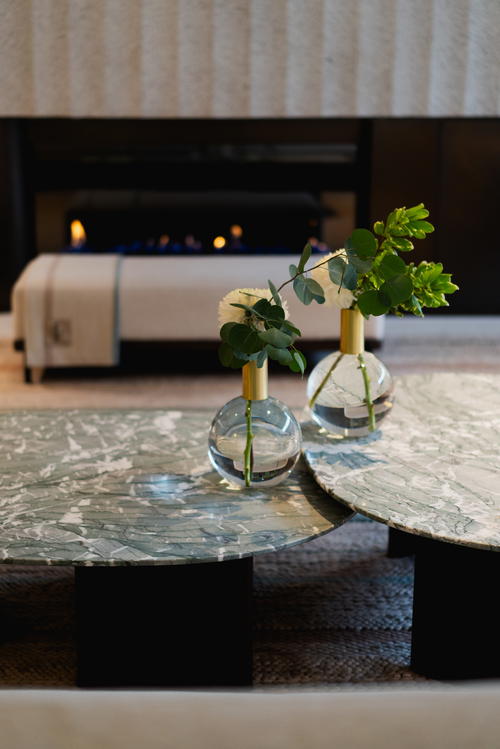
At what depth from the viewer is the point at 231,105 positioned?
456 cm

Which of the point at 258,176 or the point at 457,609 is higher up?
the point at 258,176

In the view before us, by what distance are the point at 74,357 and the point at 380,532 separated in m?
1.71

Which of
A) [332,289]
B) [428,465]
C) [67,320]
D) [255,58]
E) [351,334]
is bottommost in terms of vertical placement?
[67,320]

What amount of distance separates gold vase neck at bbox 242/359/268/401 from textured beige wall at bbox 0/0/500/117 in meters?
3.05

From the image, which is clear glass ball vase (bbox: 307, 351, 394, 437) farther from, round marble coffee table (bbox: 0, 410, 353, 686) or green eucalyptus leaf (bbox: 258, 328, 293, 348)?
green eucalyptus leaf (bbox: 258, 328, 293, 348)

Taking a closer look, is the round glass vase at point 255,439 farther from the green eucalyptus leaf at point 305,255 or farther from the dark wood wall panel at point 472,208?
the dark wood wall panel at point 472,208

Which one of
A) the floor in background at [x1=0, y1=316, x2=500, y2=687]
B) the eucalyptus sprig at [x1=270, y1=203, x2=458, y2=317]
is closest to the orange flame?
the floor in background at [x1=0, y1=316, x2=500, y2=687]

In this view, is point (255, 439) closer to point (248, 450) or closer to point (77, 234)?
point (248, 450)

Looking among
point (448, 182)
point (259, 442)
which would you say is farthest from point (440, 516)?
point (448, 182)

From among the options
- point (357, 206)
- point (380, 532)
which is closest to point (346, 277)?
point (380, 532)

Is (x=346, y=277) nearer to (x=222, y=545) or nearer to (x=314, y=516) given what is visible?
(x=314, y=516)

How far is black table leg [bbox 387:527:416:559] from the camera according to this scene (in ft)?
7.40

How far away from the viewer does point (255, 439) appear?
173 centimetres

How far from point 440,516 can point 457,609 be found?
0.69 feet
